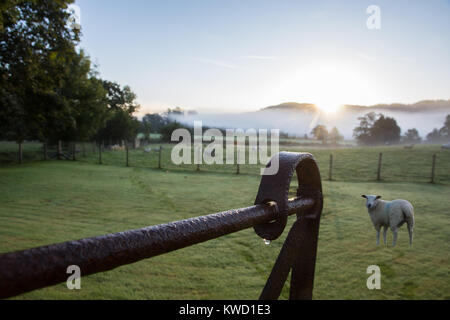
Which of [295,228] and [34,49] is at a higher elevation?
[34,49]

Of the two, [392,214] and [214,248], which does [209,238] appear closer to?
[214,248]

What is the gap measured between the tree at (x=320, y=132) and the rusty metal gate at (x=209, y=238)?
6981cm

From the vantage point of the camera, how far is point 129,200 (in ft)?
28.9

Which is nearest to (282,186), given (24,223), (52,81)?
(24,223)

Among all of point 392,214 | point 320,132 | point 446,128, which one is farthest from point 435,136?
point 392,214

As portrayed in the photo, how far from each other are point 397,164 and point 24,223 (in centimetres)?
2451

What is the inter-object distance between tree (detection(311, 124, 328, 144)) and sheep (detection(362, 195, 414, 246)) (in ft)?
214

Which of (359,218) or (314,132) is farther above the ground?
(314,132)

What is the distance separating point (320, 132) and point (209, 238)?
74972 mm

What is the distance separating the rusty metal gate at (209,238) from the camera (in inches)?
19.7

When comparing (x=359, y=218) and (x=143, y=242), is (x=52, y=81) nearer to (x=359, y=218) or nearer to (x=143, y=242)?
(x=359, y=218)

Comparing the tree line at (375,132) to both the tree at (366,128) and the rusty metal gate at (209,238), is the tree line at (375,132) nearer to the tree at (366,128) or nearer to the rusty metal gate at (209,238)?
the tree at (366,128)

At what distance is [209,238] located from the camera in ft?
2.74
